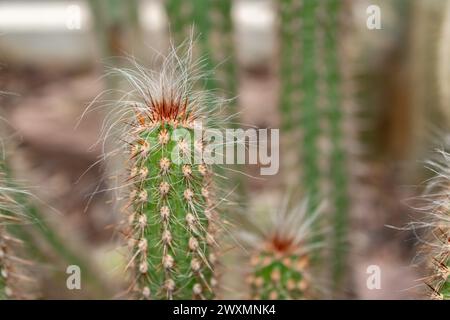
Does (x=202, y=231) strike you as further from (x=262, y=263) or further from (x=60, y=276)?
(x=60, y=276)

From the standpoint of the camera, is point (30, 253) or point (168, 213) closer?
point (168, 213)

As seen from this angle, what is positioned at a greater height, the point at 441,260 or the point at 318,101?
the point at 318,101

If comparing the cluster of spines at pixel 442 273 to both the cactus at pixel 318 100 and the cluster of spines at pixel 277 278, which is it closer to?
the cluster of spines at pixel 277 278

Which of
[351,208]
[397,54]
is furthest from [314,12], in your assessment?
[397,54]

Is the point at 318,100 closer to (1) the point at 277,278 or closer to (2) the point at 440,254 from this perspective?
(1) the point at 277,278

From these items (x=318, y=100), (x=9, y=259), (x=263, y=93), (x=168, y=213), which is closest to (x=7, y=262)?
(x=9, y=259)

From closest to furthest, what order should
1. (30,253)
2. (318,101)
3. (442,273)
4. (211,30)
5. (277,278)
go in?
1. (442,273)
2. (277,278)
3. (30,253)
4. (211,30)
5. (318,101)
